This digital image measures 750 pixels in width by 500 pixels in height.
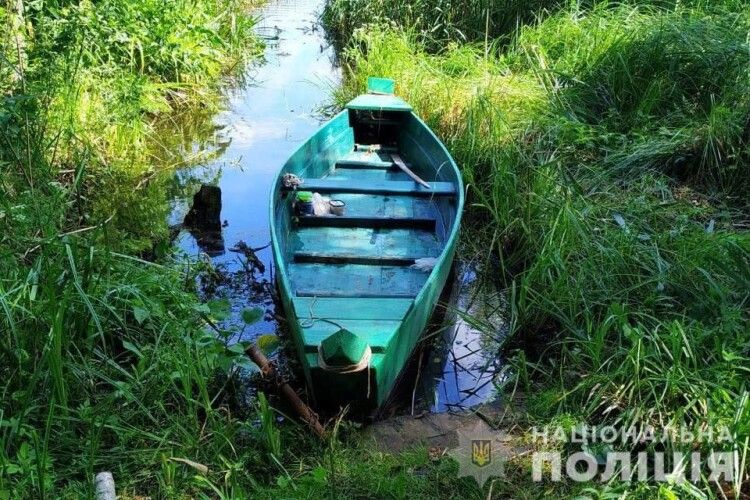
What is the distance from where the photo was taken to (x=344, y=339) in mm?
2662

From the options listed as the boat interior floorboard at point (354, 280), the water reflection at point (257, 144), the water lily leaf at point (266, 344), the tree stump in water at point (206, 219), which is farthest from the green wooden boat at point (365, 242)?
the tree stump in water at point (206, 219)

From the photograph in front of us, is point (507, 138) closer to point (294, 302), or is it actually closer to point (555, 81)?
point (555, 81)

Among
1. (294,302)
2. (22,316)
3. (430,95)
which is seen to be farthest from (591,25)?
(22,316)

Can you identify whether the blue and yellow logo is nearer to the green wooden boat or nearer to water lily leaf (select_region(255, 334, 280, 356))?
the green wooden boat

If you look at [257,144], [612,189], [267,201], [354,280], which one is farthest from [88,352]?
[257,144]

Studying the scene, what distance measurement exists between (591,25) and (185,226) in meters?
3.98

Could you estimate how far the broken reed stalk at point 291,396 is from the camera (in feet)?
9.25

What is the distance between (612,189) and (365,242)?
155 cm

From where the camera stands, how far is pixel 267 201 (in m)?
5.50

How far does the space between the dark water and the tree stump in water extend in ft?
0.21

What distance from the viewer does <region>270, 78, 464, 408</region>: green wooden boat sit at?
2.86 m

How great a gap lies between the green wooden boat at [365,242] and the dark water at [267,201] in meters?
0.31

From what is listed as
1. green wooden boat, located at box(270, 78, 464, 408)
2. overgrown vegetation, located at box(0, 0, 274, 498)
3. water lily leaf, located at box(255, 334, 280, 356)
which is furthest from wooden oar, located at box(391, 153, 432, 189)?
water lily leaf, located at box(255, 334, 280, 356)

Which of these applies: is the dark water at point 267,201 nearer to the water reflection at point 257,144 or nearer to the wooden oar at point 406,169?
the water reflection at point 257,144
